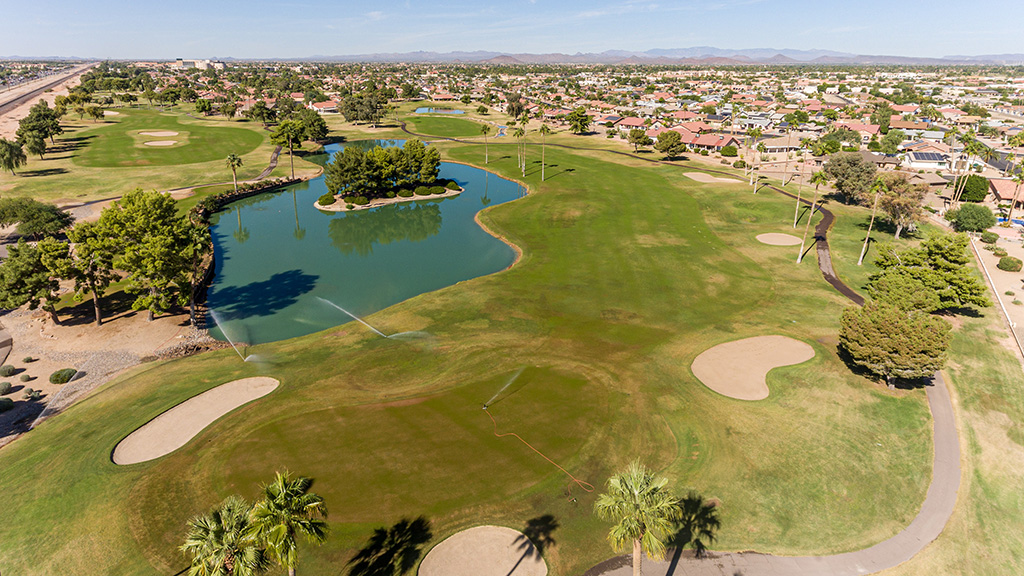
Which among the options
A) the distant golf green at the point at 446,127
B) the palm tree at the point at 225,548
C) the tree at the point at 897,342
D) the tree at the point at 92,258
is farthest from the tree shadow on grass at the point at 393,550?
the distant golf green at the point at 446,127

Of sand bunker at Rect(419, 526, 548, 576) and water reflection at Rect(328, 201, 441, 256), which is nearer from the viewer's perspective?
sand bunker at Rect(419, 526, 548, 576)

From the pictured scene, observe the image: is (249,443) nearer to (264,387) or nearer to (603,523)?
(264,387)

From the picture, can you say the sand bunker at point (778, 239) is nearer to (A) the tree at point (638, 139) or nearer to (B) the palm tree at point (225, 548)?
(B) the palm tree at point (225, 548)

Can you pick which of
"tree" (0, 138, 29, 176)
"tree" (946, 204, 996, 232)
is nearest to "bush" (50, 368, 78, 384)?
"tree" (0, 138, 29, 176)

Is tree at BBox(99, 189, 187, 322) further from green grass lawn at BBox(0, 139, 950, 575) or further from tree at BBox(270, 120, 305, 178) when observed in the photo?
tree at BBox(270, 120, 305, 178)

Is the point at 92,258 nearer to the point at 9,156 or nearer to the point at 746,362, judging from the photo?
the point at 746,362

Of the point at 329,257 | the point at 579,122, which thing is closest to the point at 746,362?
the point at 329,257
